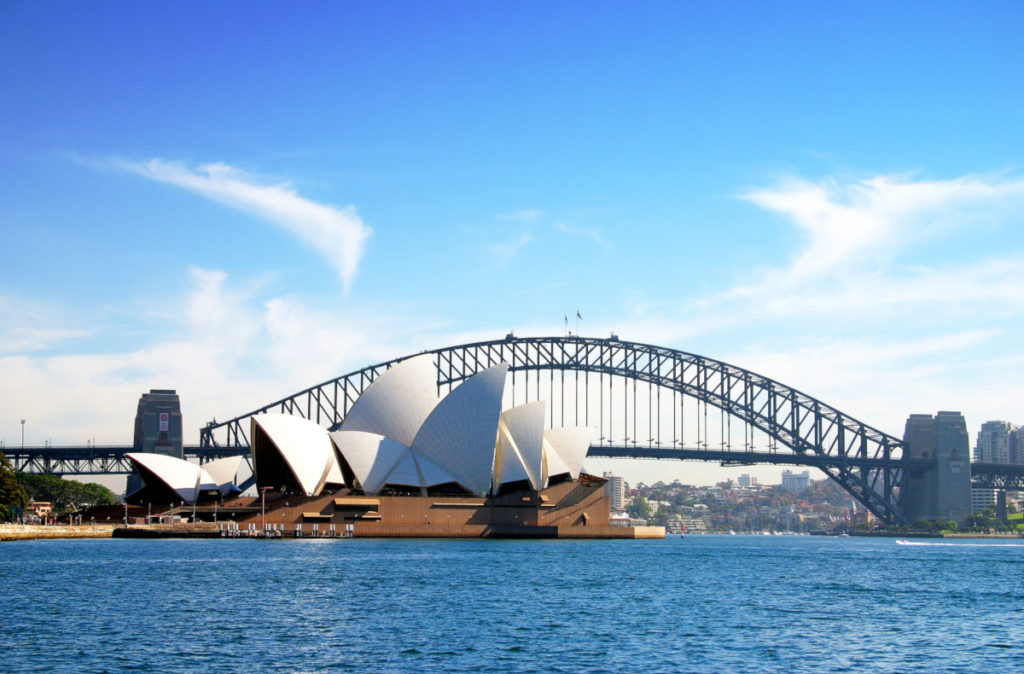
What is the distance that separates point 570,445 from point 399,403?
1430 centimetres

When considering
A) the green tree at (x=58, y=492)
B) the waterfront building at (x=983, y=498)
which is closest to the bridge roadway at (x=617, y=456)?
the green tree at (x=58, y=492)

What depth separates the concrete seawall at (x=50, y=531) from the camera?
6819 centimetres

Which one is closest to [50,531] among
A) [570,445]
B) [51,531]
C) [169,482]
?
[51,531]

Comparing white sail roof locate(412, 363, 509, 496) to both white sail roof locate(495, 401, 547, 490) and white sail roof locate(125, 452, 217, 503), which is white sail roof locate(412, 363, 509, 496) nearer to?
white sail roof locate(495, 401, 547, 490)

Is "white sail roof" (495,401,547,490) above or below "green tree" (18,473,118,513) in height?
above

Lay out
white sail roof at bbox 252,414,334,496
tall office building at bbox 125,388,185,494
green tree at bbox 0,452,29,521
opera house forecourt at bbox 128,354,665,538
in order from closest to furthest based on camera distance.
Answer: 1. green tree at bbox 0,452,29,521
2. white sail roof at bbox 252,414,334,496
3. opera house forecourt at bbox 128,354,665,538
4. tall office building at bbox 125,388,185,494

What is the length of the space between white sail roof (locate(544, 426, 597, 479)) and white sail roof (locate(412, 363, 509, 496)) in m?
8.02

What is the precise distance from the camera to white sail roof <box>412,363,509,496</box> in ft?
260

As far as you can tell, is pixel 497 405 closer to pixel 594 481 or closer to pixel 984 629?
pixel 594 481

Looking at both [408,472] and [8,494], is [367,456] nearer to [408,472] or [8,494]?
[408,472]

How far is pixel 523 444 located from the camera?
8256 centimetres

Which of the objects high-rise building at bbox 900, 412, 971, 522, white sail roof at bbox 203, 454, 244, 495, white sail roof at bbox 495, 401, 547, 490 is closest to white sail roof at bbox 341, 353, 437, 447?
white sail roof at bbox 495, 401, 547, 490

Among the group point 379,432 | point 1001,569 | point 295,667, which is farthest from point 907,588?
point 379,432

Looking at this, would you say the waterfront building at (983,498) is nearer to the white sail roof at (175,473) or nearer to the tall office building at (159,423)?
the tall office building at (159,423)
